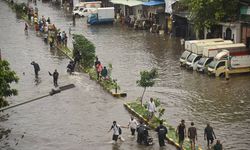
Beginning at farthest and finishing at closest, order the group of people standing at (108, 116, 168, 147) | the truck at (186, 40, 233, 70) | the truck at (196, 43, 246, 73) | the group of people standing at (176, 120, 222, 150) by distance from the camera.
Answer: the truck at (186, 40, 233, 70)
the truck at (196, 43, 246, 73)
the group of people standing at (108, 116, 168, 147)
the group of people standing at (176, 120, 222, 150)

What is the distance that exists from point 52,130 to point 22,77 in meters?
13.2

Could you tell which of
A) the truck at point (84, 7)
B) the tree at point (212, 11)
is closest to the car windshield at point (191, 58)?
the tree at point (212, 11)

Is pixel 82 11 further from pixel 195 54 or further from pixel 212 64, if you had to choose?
pixel 212 64

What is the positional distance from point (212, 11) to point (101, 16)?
2283cm

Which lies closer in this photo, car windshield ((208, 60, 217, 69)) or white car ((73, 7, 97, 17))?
car windshield ((208, 60, 217, 69))

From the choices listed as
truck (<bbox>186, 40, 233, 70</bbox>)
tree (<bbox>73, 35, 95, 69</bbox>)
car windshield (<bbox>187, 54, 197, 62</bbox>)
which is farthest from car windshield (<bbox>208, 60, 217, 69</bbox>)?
tree (<bbox>73, 35, 95, 69</bbox>)

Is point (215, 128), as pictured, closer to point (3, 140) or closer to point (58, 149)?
point (58, 149)

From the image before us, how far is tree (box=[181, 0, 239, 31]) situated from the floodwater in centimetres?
345

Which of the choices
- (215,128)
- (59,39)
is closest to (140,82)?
(215,128)

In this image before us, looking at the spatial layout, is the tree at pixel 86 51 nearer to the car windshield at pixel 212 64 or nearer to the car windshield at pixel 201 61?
the car windshield at pixel 201 61

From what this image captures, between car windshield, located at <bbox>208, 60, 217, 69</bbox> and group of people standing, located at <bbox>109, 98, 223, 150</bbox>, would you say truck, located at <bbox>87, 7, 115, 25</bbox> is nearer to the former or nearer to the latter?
car windshield, located at <bbox>208, 60, 217, 69</bbox>

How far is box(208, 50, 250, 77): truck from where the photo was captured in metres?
38.6

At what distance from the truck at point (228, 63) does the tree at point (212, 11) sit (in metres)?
7.80

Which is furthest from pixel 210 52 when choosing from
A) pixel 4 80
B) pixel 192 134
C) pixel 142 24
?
pixel 142 24
